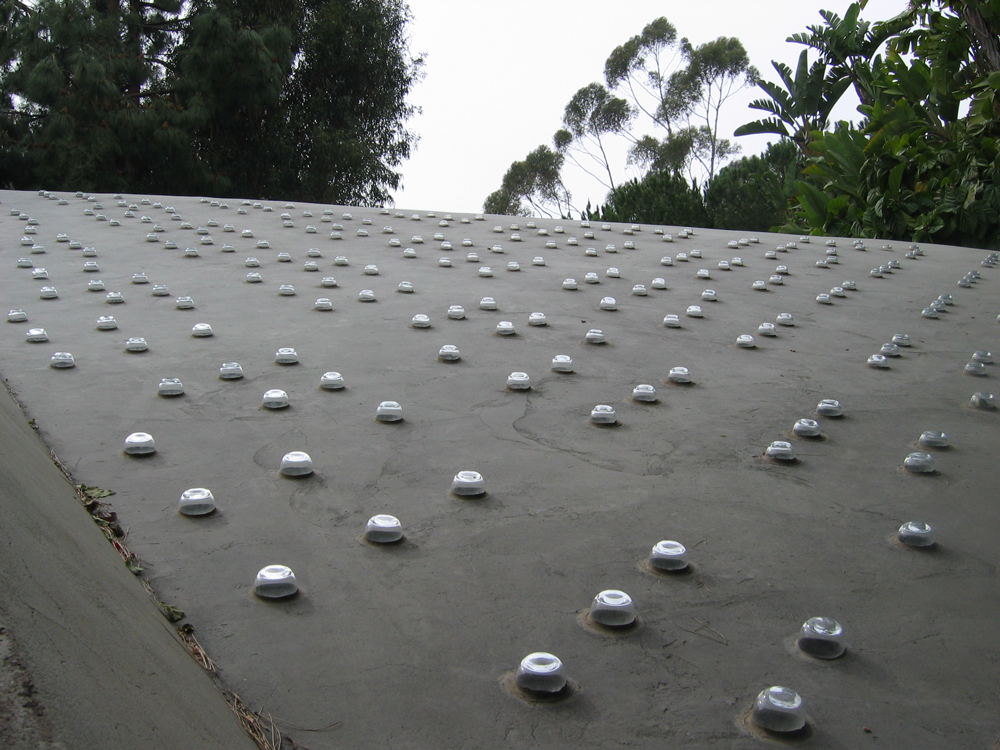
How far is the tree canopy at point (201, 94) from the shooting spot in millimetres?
14492

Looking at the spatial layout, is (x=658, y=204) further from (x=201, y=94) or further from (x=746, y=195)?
(x=201, y=94)

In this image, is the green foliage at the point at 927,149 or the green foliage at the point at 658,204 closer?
the green foliage at the point at 927,149

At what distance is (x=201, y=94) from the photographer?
1545cm

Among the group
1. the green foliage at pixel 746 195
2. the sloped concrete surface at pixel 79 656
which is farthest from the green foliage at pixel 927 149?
the sloped concrete surface at pixel 79 656

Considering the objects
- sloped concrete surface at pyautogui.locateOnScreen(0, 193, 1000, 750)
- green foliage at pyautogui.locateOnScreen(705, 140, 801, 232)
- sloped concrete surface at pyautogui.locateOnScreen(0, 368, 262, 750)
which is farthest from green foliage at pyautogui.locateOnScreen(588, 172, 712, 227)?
sloped concrete surface at pyautogui.locateOnScreen(0, 368, 262, 750)

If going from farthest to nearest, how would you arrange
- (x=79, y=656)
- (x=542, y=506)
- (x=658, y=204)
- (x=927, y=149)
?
(x=658, y=204)
(x=927, y=149)
(x=542, y=506)
(x=79, y=656)

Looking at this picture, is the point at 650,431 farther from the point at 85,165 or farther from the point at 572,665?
the point at 85,165

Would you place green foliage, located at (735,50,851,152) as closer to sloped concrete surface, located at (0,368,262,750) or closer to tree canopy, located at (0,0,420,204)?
tree canopy, located at (0,0,420,204)

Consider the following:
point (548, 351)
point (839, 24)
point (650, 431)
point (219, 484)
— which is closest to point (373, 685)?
point (219, 484)

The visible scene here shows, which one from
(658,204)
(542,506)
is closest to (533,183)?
A: (658,204)

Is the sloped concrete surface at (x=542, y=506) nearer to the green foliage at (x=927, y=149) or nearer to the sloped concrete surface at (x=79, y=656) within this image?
the sloped concrete surface at (x=79, y=656)

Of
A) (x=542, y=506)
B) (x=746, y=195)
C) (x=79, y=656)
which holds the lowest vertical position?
(x=542, y=506)

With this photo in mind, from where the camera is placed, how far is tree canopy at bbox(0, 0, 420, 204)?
14.5 metres

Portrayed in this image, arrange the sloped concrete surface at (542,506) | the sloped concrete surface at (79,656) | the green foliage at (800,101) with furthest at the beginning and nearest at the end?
the green foliage at (800,101) → the sloped concrete surface at (542,506) → the sloped concrete surface at (79,656)
